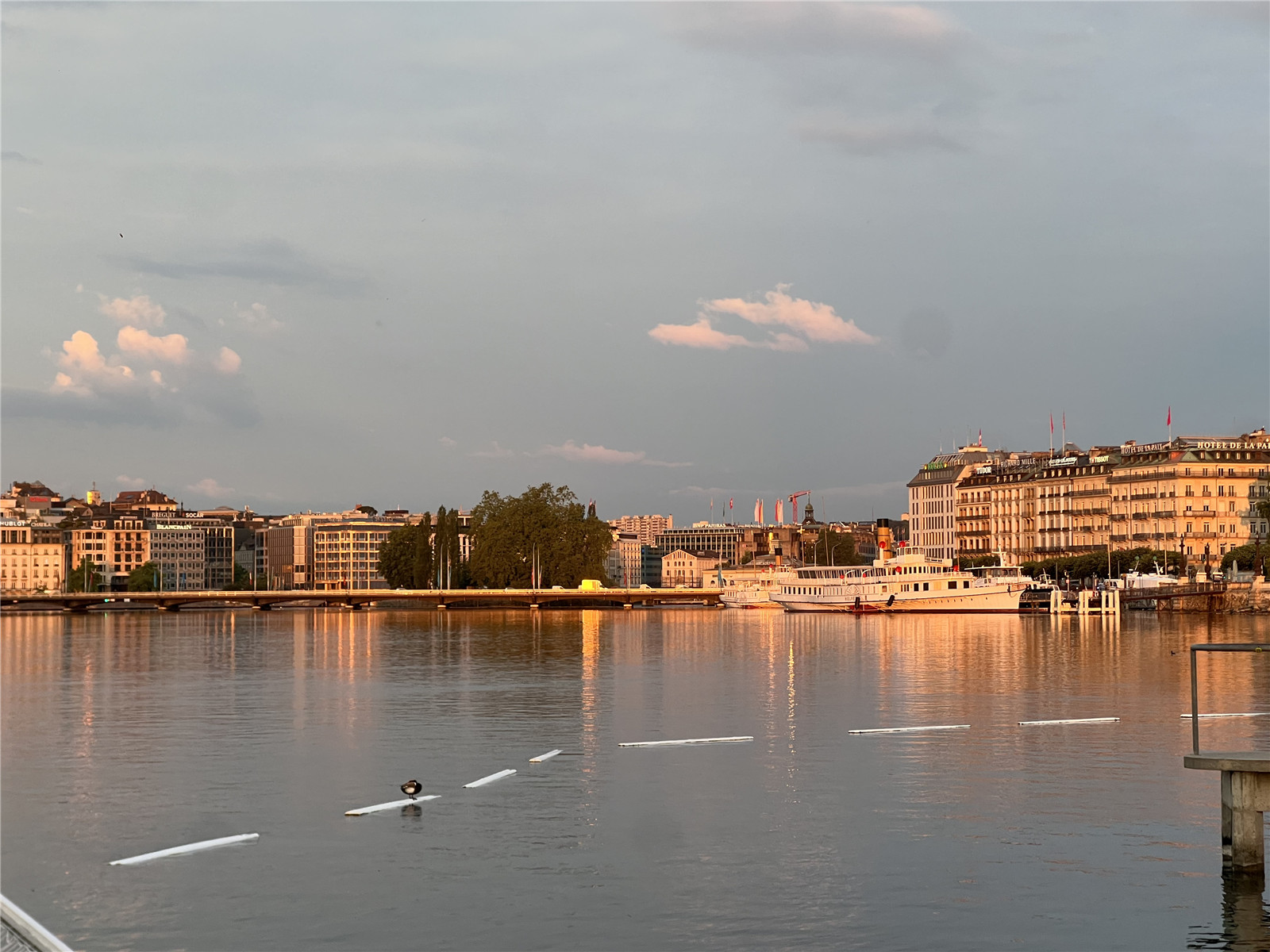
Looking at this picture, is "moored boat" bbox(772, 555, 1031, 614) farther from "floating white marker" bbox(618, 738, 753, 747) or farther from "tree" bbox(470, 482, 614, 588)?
"floating white marker" bbox(618, 738, 753, 747)

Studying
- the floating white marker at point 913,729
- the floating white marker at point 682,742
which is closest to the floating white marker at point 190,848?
the floating white marker at point 682,742

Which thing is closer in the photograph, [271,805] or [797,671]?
[271,805]

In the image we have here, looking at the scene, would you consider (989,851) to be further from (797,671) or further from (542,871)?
(797,671)

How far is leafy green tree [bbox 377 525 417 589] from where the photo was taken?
190 metres

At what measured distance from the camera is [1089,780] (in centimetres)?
2797

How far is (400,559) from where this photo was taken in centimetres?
19188

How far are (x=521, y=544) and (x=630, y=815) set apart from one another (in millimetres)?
148628

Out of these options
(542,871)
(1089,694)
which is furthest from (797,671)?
(542,871)

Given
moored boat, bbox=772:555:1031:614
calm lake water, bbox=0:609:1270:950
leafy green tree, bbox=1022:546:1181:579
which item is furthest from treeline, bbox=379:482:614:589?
calm lake water, bbox=0:609:1270:950

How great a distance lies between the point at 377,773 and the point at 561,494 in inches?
5878

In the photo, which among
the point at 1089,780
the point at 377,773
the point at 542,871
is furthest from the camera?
the point at 377,773

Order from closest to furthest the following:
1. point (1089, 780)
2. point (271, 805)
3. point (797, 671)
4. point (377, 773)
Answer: point (271, 805)
point (1089, 780)
point (377, 773)
point (797, 671)

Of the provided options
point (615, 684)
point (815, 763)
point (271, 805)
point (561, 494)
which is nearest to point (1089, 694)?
point (615, 684)

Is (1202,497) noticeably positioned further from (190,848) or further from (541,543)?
(190,848)
